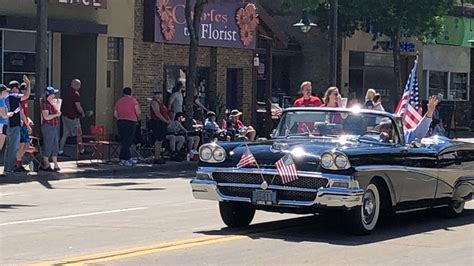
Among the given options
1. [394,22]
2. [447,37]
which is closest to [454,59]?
[447,37]

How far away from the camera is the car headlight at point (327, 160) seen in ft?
35.5

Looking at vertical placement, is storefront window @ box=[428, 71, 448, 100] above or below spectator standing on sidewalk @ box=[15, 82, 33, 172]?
above

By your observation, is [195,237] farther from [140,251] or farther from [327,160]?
[327,160]

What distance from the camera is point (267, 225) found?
1216cm

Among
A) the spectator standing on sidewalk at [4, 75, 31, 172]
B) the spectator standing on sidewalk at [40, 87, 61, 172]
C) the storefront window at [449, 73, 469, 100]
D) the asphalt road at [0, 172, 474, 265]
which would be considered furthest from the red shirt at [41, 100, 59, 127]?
the storefront window at [449, 73, 469, 100]

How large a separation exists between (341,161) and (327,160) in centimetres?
16

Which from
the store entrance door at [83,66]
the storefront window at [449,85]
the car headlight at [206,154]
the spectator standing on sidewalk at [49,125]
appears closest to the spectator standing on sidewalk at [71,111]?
Result: the spectator standing on sidewalk at [49,125]

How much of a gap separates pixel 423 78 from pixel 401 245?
117 feet

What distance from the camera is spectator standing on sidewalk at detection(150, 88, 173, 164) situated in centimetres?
2308

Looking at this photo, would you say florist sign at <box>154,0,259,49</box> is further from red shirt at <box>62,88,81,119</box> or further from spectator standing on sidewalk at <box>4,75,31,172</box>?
spectator standing on sidewalk at <box>4,75,31,172</box>

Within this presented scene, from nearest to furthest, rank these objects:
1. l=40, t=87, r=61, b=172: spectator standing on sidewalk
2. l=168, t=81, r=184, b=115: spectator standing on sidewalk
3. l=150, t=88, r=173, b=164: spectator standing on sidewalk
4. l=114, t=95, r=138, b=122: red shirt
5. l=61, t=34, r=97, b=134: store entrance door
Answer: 1. l=40, t=87, r=61, b=172: spectator standing on sidewalk
2. l=114, t=95, r=138, b=122: red shirt
3. l=150, t=88, r=173, b=164: spectator standing on sidewalk
4. l=168, t=81, r=184, b=115: spectator standing on sidewalk
5. l=61, t=34, r=97, b=134: store entrance door

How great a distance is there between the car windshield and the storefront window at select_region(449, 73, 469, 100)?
3594cm

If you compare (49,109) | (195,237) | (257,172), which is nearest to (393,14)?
(49,109)

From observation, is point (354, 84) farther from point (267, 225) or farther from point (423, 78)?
point (267, 225)
